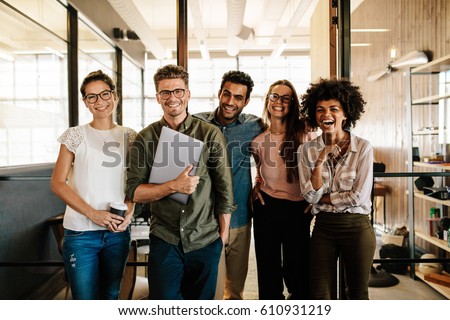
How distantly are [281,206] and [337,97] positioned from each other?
609mm

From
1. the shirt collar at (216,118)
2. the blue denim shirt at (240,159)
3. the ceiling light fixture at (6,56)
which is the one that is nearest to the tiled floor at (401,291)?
the blue denim shirt at (240,159)

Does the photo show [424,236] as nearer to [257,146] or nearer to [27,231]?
[257,146]

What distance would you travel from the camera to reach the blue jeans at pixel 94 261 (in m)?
1.60

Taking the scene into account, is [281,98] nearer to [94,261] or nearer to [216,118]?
[216,118]

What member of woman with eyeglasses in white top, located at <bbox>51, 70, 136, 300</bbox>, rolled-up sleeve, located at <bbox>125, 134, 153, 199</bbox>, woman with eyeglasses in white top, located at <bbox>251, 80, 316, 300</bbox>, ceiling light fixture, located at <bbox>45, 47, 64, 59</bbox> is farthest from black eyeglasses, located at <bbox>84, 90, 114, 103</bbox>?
ceiling light fixture, located at <bbox>45, 47, 64, 59</bbox>

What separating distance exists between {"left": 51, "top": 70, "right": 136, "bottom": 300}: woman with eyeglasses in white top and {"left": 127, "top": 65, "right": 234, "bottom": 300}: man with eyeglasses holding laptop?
113 mm

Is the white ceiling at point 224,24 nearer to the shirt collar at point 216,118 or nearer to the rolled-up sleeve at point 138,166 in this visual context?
the shirt collar at point 216,118

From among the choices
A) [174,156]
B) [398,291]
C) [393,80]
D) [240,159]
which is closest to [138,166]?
[174,156]

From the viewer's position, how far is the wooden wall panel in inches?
139

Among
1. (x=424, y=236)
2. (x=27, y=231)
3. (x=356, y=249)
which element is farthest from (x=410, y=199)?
(x=27, y=231)

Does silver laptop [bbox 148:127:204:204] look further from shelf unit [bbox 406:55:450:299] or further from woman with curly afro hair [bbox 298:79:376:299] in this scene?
shelf unit [bbox 406:55:450:299]

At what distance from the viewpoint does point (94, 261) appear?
163cm

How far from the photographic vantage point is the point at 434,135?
11.2 feet

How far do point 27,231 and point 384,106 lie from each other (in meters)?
3.83
